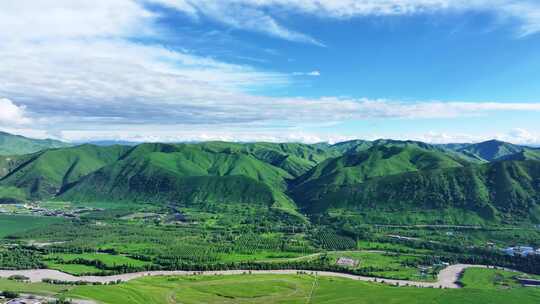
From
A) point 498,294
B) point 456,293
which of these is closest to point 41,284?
point 456,293

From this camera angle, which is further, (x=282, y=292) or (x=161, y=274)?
(x=161, y=274)

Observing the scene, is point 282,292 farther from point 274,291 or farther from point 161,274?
point 161,274

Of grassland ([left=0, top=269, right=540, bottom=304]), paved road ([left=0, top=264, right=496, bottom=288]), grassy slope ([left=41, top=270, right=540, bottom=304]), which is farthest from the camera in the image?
paved road ([left=0, top=264, right=496, bottom=288])

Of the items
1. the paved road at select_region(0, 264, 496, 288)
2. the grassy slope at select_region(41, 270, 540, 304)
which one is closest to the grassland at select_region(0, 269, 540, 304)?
the grassy slope at select_region(41, 270, 540, 304)

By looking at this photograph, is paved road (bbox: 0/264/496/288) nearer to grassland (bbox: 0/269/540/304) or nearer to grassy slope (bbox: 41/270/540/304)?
grassland (bbox: 0/269/540/304)

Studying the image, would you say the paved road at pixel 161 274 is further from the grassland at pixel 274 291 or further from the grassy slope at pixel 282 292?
the grassy slope at pixel 282 292

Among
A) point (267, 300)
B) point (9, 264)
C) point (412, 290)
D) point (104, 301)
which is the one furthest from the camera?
point (9, 264)

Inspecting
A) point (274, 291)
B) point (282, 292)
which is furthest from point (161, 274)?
point (282, 292)

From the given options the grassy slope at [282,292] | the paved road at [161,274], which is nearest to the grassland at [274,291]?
the grassy slope at [282,292]

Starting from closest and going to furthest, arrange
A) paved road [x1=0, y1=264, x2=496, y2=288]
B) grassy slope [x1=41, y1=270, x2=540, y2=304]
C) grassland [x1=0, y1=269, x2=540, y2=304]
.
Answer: grassland [x1=0, y1=269, x2=540, y2=304] < grassy slope [x1=41, y1=270, x2=540, y2=304] < paved road [x1=0, y1=264, x2=496, y2=288]

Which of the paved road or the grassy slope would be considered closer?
the grassy slope

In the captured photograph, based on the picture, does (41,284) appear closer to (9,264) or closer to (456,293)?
(9,264)
